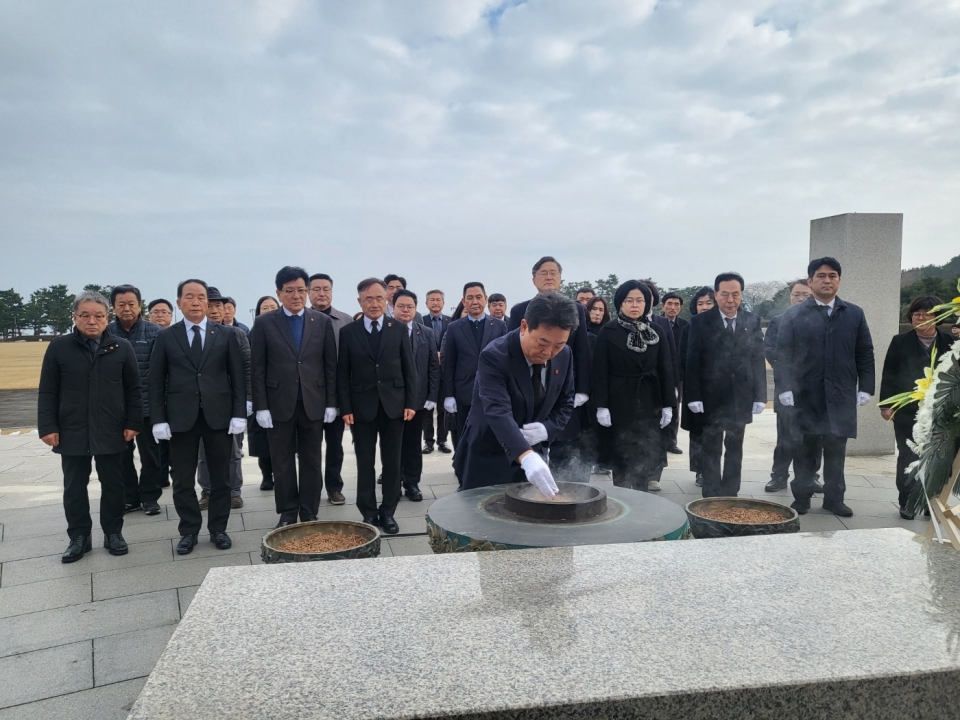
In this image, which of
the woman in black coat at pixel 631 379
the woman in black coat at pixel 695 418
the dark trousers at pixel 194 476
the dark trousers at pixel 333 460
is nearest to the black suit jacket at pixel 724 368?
the woman in black coat at pixel 695 418

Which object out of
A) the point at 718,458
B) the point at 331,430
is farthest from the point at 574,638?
the point at 718,458

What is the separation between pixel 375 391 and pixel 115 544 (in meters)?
2.29

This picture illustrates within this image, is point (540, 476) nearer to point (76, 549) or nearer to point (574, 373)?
point (574, 373)

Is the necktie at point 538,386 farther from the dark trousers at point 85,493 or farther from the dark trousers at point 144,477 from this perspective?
the dark trousers at point 144,477

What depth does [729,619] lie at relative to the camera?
2066 millimetres

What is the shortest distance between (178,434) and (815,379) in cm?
559

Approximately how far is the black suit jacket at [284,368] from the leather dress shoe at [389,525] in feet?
3.39

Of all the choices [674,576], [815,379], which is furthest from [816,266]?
[674,576]

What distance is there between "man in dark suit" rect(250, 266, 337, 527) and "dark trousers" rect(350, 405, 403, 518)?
35cm

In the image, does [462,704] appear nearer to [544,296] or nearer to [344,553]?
[344,553]

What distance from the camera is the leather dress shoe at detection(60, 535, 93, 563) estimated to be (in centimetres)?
468

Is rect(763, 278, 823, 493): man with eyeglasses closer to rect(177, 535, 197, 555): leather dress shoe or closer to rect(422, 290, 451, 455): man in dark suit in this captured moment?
Answer: rect(422, 290, 451, 455): man in dark suit

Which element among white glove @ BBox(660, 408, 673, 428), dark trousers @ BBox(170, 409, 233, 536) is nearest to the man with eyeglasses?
white glove @ BBox(660, 408, 673, 428)

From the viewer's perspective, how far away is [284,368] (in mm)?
5289
